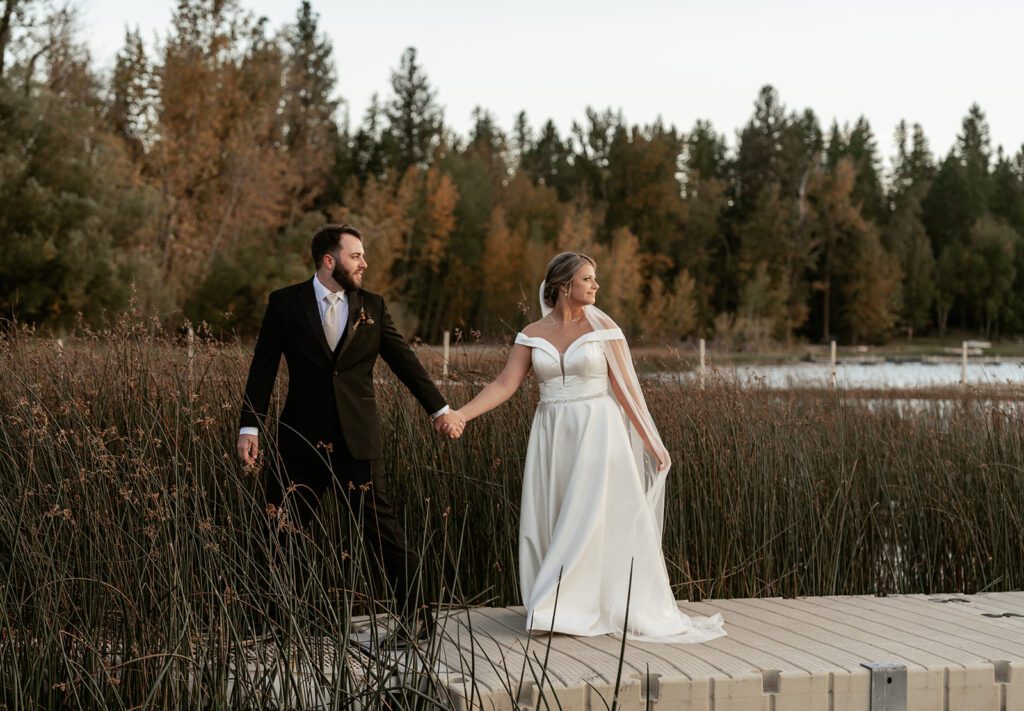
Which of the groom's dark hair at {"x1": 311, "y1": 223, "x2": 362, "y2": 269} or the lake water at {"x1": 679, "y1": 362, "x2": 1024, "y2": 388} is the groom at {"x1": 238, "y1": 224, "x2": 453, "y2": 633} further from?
the lake water at {"x1": 679, "y1": 362, "x2": 1024, "y2": 388}

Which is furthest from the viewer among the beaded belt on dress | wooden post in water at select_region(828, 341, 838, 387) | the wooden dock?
wooden post in water at select_region(828, 341, 838, 387)

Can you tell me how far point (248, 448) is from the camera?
4.17 meters

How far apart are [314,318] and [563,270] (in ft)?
3.13

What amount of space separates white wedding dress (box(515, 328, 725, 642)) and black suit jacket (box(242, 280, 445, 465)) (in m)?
0.63

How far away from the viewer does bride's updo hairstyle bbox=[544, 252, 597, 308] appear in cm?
453

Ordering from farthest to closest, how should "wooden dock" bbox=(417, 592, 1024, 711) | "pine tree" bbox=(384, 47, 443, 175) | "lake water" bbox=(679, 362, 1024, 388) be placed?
"pine tree" bbox=(384, 47, 443, 175) < "lake water" bbox=(679, 362, 1024, 388) < "wooden dock" bbox=(417, 592, 1024, 711)

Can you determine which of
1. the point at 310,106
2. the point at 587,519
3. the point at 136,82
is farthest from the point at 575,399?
the point at 310,106

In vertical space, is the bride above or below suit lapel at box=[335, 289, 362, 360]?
below

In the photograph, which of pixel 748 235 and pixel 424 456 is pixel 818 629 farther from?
pixel 748 235

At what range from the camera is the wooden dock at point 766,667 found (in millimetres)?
3484

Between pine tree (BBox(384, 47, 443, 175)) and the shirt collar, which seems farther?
pine tree (BBox(384, 47, 443, 175))

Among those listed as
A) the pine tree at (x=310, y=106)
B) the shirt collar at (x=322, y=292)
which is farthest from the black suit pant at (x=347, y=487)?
the pine tree at (x=310, y=106)

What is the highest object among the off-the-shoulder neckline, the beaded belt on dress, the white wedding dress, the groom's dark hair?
the groom's dark hair

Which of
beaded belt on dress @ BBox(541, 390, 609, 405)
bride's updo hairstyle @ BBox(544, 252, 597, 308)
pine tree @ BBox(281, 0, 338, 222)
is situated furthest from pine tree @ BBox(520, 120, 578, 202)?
beaded belt on dress @ BBox(541, 390, 609, 405)
